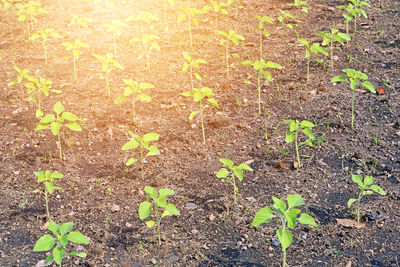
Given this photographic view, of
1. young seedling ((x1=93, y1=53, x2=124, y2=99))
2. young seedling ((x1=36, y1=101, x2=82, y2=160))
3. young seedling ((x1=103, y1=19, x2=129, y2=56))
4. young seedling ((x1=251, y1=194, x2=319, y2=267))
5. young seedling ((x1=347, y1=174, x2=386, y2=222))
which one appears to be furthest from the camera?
young seedling ((x1=103, y1=19, x2=129, y2=56))

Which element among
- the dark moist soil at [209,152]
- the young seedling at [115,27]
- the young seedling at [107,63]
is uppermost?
the young seedling at [115,27]

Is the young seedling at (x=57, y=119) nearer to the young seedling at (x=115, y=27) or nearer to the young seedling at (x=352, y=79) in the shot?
the young seedling at (x=115, y=27)

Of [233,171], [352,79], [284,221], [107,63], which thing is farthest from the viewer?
[107,63]

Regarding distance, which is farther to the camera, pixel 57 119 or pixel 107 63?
pixel 107 63

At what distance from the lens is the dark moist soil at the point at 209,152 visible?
3.21 metres

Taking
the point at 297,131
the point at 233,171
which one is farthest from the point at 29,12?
the point at 297,131

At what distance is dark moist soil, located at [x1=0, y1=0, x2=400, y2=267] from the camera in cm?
321

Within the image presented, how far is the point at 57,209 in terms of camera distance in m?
3.61

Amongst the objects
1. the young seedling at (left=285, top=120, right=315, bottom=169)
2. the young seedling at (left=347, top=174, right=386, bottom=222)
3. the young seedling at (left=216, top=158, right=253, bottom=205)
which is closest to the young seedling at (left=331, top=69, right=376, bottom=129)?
the young seedling at (left=285, top=120, right=315, bottom=169)

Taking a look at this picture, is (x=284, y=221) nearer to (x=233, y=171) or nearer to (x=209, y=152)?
(x=233, y=171)

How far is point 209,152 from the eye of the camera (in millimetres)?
4188

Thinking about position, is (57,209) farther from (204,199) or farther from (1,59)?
(1,59)

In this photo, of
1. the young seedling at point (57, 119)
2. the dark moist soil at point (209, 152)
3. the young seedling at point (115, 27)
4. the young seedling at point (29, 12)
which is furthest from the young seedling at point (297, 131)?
the young seedling at point (29, 12)

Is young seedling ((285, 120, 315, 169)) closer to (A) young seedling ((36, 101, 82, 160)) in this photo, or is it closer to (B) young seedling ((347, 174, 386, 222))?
(B) young seedling ((347, 174, 386, 222))
